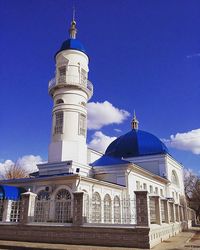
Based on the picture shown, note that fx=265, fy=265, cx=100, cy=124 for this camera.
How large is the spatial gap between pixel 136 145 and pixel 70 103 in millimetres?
12282

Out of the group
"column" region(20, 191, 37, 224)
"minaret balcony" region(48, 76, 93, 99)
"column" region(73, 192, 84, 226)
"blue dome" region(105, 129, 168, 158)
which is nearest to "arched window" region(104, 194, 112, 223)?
"column" region(73, 192, 84, 226)

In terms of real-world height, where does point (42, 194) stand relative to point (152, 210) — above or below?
above

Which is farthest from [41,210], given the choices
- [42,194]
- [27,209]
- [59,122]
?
[59,122]

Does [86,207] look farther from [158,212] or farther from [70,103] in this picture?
[70,103]

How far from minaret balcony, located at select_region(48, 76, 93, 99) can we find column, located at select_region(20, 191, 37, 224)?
10.9 meters

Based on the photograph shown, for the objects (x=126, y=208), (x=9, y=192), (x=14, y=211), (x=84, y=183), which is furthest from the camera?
(x=84, y=183)

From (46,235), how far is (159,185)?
60.1 ft

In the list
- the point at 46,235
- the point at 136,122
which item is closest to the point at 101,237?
the point at 46,235

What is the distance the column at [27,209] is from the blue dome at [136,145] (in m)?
18.2

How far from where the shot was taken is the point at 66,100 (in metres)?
22.1

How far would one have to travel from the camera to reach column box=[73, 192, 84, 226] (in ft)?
40.7

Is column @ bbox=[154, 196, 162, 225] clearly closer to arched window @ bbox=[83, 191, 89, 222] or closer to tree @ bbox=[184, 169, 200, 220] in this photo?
arched window @ bbox=[83, 191, 89, 222]

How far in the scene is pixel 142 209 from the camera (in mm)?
11398

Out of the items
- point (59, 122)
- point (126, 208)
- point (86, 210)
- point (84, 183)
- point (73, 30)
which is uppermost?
point (73, 30)
